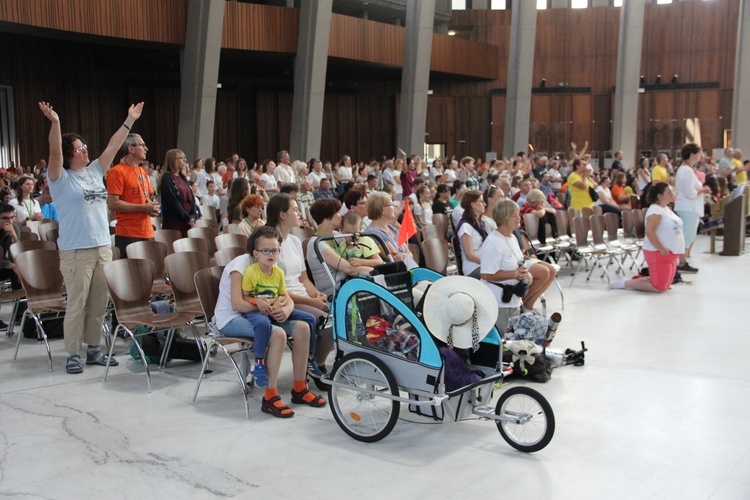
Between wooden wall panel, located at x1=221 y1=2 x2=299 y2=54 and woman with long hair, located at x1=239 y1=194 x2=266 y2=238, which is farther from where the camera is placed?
wooden wall panel, located at x1=221 y1=2 x2=299 y2=54

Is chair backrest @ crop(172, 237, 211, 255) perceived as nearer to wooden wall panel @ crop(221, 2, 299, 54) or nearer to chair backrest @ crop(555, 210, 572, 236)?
chair backrest @ crop(555, 210, 572, 236)

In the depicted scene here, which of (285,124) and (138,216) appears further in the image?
(285,124)

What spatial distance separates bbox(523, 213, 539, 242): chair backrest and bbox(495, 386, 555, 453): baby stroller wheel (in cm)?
605

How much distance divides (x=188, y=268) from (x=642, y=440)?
145 inches

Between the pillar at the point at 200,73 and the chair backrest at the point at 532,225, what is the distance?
1018 cm

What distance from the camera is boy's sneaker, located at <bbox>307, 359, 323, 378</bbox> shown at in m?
5.16

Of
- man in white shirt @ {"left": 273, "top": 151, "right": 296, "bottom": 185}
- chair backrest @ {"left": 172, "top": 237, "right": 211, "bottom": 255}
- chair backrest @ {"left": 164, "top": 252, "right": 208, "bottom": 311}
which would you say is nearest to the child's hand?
chair backrest @ {"left": 164, "top": 252, "right": 208, "bottom": 311}

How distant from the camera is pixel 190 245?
23.7 feet

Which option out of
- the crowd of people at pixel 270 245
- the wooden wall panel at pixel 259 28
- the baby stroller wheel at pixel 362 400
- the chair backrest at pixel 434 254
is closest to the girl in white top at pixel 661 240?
the crowd of people at pixel 270 245

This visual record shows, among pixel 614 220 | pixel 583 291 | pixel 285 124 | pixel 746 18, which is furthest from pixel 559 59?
pixel 583 291

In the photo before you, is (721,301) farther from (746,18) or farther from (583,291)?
(746,18)

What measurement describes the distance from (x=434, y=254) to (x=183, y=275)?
2.78 metres

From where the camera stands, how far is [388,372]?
172 inches

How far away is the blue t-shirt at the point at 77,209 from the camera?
226 inches
